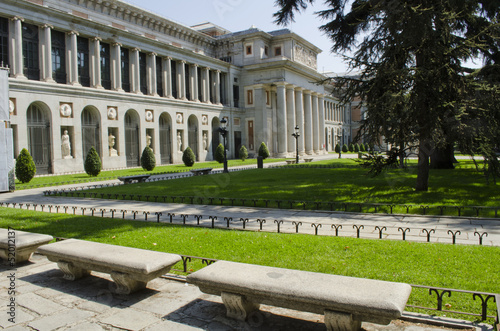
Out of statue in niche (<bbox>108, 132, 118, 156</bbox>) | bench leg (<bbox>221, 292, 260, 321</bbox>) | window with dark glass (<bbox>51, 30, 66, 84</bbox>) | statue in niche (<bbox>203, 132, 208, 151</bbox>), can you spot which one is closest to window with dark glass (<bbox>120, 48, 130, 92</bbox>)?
statue in niche (<bbox>108, 132, 118, 156</bbox>)

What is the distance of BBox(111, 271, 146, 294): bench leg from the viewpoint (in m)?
5.20

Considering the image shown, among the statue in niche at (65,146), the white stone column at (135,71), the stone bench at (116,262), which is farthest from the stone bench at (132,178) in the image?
the white stone column at (135,71)

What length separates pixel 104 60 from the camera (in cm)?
3484

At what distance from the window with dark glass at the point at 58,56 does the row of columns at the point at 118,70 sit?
494 mm

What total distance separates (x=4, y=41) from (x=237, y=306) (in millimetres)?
30074

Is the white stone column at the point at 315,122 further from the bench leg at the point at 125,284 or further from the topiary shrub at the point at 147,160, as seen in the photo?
the bench leg at the point at 125,284

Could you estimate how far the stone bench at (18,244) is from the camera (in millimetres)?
6348

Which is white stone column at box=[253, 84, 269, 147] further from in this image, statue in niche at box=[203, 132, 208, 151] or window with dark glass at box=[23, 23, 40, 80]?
window with dark glass at box=[23, 23, 40, 80]

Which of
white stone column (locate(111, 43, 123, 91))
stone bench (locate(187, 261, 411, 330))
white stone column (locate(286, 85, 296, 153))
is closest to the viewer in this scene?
stone bench (locate(187, 261, 411, 330))

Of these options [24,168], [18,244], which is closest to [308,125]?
[24,168]

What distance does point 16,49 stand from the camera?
2689 cm

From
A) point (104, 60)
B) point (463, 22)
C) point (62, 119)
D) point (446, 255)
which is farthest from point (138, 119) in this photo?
point (446, 255)

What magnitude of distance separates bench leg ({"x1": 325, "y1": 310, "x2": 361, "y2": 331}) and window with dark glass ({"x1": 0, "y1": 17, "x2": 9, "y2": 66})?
30.3 m

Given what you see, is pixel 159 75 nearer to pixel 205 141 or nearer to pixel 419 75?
pixel 205 141
